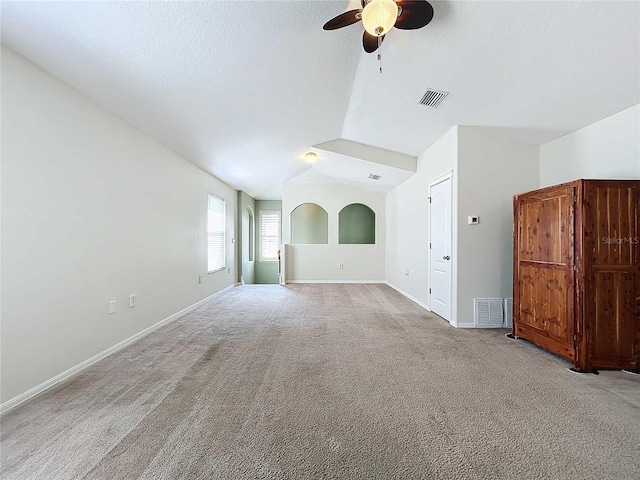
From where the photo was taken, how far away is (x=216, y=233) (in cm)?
638

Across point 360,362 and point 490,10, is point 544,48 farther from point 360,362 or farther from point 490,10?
point 360,362

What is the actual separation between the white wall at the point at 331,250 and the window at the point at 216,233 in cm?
195

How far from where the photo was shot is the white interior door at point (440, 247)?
4202 millimetres

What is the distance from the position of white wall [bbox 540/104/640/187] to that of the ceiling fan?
8.09 feet

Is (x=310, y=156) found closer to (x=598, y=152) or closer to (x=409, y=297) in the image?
(x=409, y=297)

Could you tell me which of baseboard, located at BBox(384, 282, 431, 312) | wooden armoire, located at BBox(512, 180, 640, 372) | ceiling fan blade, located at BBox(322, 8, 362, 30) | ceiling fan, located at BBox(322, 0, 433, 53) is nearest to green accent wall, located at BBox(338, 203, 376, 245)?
baseboard, located at BBox(384, 282, 431, 312)

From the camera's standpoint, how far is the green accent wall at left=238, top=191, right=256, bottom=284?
26.2 ft

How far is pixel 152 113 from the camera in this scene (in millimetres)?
3158

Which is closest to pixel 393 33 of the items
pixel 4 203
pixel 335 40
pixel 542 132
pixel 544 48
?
pixel 335 40

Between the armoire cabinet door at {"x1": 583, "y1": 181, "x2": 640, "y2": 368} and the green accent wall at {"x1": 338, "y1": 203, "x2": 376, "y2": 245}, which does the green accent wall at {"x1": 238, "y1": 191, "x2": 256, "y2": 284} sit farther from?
the armoire cabinet door at {"x1": 583, "y1": 181, "x2": 640, "y2": 368}

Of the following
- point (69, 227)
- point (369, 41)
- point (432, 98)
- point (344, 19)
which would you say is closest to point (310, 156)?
point (432, 98)

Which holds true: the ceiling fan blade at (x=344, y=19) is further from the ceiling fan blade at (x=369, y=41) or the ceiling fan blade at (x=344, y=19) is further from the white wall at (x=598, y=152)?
the white wall at (x=598, y=152)

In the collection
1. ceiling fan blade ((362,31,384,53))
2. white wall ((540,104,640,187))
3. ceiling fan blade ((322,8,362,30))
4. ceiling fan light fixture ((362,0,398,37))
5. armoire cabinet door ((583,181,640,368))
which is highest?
ceiling fan blade ((362,31,384,53))

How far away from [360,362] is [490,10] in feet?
10.1
